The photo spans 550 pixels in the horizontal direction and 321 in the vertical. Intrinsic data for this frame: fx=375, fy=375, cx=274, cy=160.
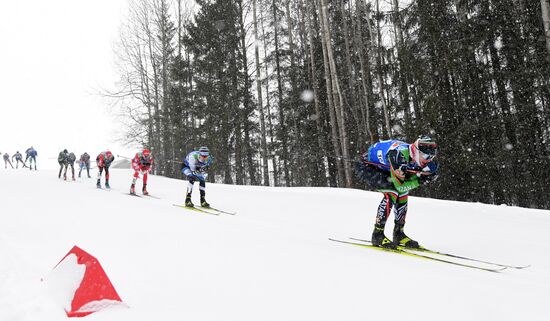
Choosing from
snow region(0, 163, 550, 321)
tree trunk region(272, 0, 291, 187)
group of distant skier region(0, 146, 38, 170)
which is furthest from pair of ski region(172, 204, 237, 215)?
group of distant skier region(0, 146, 38, 170)

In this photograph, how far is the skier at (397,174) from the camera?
555cm

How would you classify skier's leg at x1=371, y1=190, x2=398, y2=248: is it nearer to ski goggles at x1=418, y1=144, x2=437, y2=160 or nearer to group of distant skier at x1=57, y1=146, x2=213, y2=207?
ski goggles at x1=418, y1=144, x2=437, y2=160

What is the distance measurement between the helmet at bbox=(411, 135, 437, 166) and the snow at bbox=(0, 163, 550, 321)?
144 centimetres

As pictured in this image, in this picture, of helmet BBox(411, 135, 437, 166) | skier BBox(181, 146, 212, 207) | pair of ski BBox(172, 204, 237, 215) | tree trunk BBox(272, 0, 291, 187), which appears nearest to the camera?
helmet BBox(411, 135, 437, 166)

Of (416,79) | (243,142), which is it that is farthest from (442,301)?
(243,142)

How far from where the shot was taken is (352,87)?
68.6 ft

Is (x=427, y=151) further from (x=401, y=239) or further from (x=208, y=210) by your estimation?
(x=208, y=210)

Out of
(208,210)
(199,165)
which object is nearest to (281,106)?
(199,165)

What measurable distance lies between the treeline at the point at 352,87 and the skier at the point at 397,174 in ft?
13.8

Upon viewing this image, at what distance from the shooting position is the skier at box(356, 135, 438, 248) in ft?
18.2

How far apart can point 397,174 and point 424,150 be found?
1.74ft

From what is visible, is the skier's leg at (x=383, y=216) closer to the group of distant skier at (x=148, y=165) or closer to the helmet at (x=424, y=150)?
the helmet at (x=424, y=150)

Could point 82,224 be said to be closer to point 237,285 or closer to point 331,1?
point 237,285

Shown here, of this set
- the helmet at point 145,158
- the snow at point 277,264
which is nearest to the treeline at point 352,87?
the snow at point 277,264
